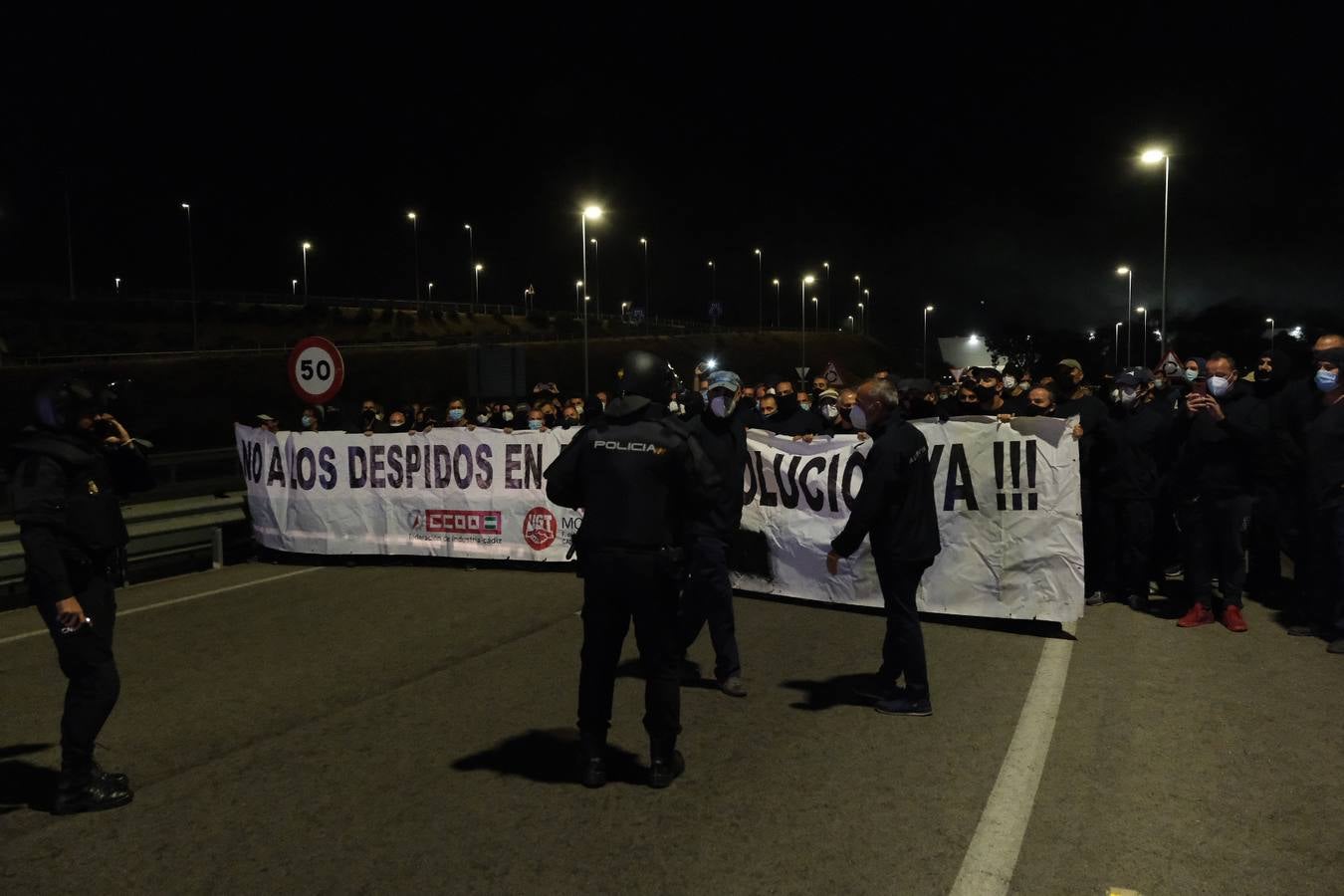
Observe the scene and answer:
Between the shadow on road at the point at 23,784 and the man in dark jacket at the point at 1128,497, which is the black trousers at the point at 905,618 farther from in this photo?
the shadow on road at the point at 23,784

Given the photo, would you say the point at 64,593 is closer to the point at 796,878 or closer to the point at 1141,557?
the point at 796,878

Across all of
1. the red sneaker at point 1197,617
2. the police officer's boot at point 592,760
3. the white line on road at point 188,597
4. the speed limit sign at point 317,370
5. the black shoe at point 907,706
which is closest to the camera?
the police officer's boot at point 592,760

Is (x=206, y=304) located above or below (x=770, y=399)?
above

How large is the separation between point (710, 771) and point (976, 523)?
4355 mm

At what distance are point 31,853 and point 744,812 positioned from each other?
112 inches

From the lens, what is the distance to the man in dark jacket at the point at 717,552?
6.48m

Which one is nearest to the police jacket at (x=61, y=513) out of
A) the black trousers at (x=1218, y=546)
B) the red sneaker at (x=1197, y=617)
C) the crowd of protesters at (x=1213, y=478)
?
the crowd of protesters at (x=1213, y=478)

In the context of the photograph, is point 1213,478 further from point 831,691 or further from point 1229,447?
point 831,691

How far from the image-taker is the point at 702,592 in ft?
21.5

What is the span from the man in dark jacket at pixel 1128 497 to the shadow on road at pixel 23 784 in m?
7.68

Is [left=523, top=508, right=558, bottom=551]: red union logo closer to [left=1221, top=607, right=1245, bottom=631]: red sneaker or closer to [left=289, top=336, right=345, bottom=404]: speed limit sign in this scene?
[left=289, top=336, right=345, bottom=404]: speed limit sign

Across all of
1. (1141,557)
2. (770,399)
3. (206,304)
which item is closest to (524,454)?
(770,399)

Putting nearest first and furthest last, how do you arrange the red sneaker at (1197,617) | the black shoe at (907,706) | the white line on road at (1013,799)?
the white line on road at (1013,799) < the black shoe at (907,706) < the red sneaker at (1197,617)

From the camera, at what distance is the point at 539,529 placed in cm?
1145
